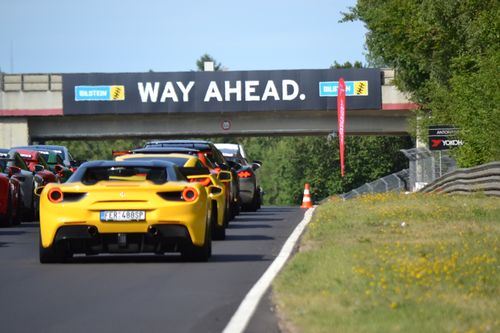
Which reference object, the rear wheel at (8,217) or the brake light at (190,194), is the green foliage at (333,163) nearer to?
the rear wheel at (8,217)

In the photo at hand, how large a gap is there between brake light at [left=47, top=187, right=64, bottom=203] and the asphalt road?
0.71 m

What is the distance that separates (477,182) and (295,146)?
107m

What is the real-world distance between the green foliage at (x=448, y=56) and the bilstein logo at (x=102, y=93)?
578 inches

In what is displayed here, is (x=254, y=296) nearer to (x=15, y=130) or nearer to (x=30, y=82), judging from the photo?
(x=15, y=130)

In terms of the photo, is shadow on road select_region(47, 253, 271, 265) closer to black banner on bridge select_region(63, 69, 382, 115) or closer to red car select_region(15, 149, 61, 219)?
red car select_region(15, 149, 61, 219)

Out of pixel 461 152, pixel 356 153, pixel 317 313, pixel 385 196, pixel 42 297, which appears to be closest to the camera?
pixel 317 313

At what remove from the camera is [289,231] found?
24.3 meters

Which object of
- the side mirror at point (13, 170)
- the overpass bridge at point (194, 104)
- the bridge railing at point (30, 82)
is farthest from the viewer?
the bridge railing at point (30, 82)

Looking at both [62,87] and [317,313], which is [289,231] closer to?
[317,313]

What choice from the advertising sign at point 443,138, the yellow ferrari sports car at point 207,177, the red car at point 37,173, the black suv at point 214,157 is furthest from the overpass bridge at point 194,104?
the yellow ferrari sports car at point 207,177

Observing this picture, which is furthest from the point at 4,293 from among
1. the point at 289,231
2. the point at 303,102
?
the point at 303,102

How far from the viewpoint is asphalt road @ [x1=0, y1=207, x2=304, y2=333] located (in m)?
10.8

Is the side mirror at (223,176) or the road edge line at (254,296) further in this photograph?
the side mirror at (223,176)

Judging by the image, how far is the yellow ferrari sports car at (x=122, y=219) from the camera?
54.4 ft
